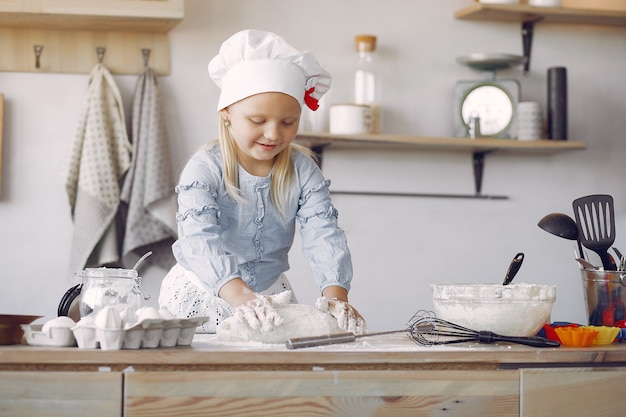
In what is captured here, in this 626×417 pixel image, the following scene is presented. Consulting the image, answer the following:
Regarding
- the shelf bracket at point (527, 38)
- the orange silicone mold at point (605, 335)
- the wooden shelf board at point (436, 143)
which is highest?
the shelf bracket at point (527, 38)

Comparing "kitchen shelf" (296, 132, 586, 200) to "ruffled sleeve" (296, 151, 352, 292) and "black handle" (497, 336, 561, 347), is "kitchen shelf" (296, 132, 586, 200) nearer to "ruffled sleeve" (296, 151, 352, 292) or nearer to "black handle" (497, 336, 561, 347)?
"ruffled sleeve" (296, 151, 352, 292)

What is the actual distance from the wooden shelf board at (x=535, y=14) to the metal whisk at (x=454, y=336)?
1.63 meters

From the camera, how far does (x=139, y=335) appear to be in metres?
1.14

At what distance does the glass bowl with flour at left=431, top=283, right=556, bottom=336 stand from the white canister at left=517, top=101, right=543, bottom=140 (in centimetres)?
155

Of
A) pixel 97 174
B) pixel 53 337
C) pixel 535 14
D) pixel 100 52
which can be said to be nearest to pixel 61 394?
pixel 53 337

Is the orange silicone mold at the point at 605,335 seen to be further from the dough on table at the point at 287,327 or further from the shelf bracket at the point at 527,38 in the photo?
the shelf bracket at the point at 527,38

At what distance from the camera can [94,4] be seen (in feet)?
7.77

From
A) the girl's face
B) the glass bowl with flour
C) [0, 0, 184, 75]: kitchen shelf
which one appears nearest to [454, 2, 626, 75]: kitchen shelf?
[0, 0, 184, 75]: kitchen shelf

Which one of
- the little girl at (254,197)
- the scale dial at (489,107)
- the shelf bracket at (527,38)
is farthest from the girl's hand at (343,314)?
the shelf bracket at (527,38)

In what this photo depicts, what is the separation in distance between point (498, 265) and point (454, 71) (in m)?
0.66

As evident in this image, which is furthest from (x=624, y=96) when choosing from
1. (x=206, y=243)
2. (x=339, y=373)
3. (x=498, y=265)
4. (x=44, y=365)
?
(x=44, y=365)

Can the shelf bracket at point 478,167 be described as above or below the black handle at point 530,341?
above

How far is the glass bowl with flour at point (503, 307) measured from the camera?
1.36m

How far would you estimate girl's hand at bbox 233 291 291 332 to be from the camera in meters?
1.29
